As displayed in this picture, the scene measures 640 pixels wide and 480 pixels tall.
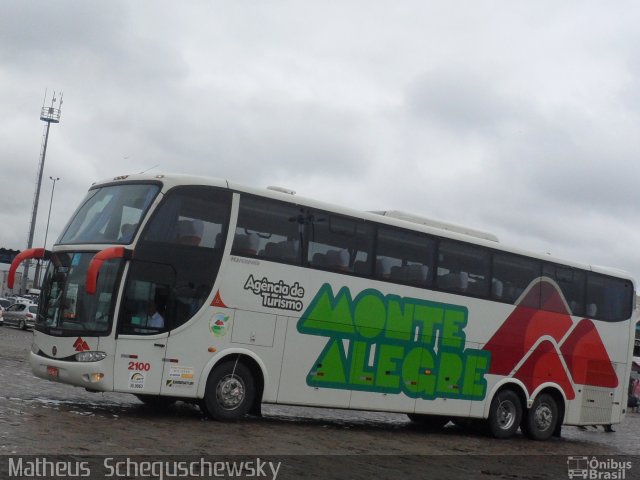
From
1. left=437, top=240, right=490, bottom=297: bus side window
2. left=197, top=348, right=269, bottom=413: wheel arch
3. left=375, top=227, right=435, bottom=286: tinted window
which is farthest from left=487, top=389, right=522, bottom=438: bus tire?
left=197, top=348, right=269, bottom=413: wheel arch

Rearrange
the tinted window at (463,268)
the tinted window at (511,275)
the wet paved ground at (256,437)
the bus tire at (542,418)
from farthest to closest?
the bus tire at (542,418), the tinted window at (511,275), the tinted window at (463,268), the wet paved ground at (256,437)

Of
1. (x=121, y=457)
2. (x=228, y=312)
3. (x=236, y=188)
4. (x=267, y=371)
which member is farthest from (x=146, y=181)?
(x=121, y=457)

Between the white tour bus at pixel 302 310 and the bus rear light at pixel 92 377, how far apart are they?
15 mm

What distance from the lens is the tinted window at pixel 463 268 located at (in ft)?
60.3

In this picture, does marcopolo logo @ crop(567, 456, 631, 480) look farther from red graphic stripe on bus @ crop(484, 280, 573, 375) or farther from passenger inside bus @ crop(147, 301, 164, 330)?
passenger inside bus @ crop(147, 301, 164, 330)

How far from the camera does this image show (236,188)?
1562 cm

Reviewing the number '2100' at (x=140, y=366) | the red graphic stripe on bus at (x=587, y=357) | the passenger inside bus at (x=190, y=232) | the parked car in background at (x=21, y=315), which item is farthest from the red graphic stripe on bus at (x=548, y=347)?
the parked car in background at (x=21, y=315)

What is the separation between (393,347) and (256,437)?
15.2 feet

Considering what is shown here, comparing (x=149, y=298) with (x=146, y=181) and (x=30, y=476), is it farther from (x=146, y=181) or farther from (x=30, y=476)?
(x=30, y=476)

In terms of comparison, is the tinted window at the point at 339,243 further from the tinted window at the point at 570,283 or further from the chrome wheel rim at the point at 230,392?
the tinted window at the point at 570,283

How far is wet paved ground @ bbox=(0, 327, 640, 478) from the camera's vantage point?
1151 centimetres

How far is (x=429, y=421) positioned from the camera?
21.0 m

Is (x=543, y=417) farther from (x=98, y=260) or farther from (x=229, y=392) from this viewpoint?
(x=98, y=260)

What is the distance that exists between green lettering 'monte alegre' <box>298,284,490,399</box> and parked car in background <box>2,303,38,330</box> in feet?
125
